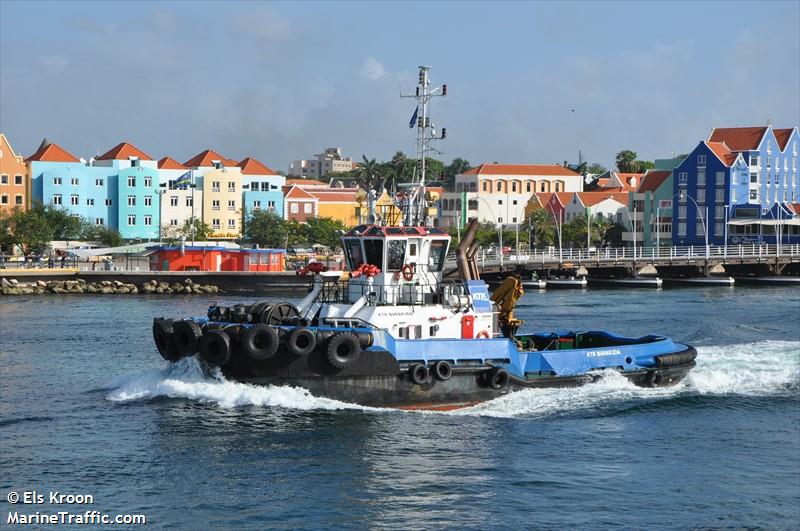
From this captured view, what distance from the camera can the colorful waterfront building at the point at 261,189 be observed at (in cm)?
11012

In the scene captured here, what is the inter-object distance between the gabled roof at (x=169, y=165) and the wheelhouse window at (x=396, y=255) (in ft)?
263

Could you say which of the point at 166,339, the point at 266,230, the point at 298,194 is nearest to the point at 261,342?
the point at 166,339

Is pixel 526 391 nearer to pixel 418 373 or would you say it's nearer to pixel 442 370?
pixel 442 370

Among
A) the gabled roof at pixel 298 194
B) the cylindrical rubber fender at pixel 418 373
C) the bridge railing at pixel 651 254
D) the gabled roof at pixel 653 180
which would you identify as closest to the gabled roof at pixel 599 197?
the gabled roof at pixel 653 180

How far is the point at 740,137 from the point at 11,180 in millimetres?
68861

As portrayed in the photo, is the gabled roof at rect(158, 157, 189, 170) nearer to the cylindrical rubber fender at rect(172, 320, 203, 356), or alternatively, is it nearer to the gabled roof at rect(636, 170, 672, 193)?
the gabled roof at rect(636, 170, 672, 193)

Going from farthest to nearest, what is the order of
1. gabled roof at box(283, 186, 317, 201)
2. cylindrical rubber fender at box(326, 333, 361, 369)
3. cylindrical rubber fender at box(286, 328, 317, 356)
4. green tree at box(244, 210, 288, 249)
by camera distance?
gabled roof at box(283, 186, 317, 201)
green tree at box(244, 210, 288, 249)
cylindrical rubber fender at box(326, 333, 361, 369)
cylindrical rubber fender at box(286, 328, 317, 356)

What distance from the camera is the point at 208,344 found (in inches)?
1117

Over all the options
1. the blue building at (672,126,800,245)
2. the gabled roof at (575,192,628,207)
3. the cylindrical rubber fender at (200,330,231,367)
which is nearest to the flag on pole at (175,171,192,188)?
the gabled roof at (575,192,628,207)

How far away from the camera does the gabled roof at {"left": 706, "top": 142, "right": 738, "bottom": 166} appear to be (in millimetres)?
107125

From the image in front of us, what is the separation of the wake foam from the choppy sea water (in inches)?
2.2

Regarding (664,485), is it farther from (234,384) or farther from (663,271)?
(663,271)

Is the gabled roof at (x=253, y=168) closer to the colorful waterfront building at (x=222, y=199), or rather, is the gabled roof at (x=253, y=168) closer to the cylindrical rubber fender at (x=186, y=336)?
the colorful waterfront building at (x=222, y=199)

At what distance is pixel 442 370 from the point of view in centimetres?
2917
